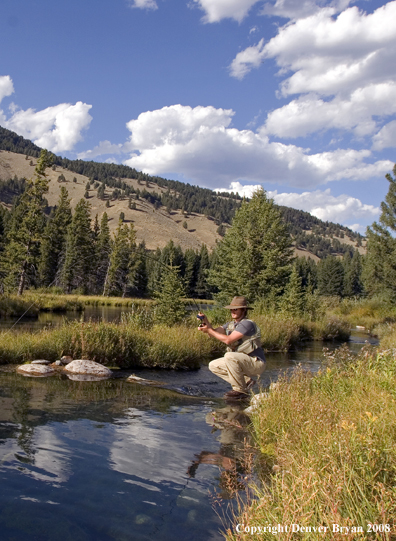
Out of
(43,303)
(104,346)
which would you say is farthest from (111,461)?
(43,303)

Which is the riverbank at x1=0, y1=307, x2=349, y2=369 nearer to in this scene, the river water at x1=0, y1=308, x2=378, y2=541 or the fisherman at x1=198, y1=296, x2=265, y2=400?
the river water at x1=0, y1=308, x2=378, y2=541

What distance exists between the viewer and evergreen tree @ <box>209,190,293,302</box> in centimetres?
2923

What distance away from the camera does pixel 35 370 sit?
9492 millimetres

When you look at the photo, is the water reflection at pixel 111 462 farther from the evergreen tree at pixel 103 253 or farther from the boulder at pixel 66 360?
the evergreen tree at pixel 103 253

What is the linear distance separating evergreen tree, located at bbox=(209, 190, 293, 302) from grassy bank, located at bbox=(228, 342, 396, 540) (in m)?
21.8

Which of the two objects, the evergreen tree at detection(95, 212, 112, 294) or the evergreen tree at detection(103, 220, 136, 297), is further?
the evergreen tree at detection(95, 212, 112, 294)

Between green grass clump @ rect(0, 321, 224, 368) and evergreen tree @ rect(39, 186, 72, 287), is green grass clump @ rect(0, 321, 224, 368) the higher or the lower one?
the lower one

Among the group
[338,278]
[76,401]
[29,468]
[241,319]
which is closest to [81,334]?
[76,401]

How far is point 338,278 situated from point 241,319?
341 ft

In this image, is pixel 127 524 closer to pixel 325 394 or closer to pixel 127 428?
pixel 127 428

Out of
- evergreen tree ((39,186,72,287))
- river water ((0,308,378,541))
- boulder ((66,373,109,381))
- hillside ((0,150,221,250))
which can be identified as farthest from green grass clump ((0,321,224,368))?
hillside ((0,150,221,250))

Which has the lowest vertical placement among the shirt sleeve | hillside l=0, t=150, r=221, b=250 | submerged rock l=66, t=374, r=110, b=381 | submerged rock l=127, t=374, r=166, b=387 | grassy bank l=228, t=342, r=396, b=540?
submerged rock l=66, t=374, r=110, b=381

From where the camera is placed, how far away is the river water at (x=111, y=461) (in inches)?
145

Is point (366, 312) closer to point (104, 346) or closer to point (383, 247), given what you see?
point (383, 247)
